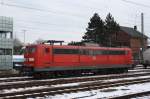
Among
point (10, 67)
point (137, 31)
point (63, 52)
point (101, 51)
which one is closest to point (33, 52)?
point (63, 52)

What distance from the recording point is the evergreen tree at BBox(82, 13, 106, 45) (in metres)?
75.8

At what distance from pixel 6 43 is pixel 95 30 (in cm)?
3691

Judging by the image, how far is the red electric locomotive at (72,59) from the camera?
91.5ft

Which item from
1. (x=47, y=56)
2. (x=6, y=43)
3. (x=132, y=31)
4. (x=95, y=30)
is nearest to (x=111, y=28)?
(x=95, y=30)

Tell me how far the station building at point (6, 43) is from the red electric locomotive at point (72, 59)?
12.3 meters

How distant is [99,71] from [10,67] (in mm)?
11921

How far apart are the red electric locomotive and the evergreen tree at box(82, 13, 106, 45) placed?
3854 cm

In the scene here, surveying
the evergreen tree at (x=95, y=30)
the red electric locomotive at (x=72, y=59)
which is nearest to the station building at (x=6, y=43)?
the red electric locomotive at (x=72, y=59)

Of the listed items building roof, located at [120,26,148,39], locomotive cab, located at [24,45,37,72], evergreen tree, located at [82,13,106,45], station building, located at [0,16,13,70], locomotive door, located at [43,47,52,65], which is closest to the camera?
locomotive cab, located at [24,45,37,72]

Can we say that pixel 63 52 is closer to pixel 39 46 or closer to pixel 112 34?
pixel 39 46

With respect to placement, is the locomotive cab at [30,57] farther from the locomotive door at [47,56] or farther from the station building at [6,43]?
the station building at [6,43]

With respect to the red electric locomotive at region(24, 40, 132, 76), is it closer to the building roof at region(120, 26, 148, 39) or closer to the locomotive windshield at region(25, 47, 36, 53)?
the locomotive windshield at region(25, 47, 36, 53)

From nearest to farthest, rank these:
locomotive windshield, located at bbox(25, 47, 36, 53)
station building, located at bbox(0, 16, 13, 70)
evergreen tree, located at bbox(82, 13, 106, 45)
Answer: locomotive windshield, located at bbox(25, 47, 36, 53) → station building, located at bbox(0, 16, 13, 70) → evergreen tree, located at bbox(82, 13, 106, 45)

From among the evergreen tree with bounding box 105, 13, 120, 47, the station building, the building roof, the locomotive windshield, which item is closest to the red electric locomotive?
the locomotive windshield
